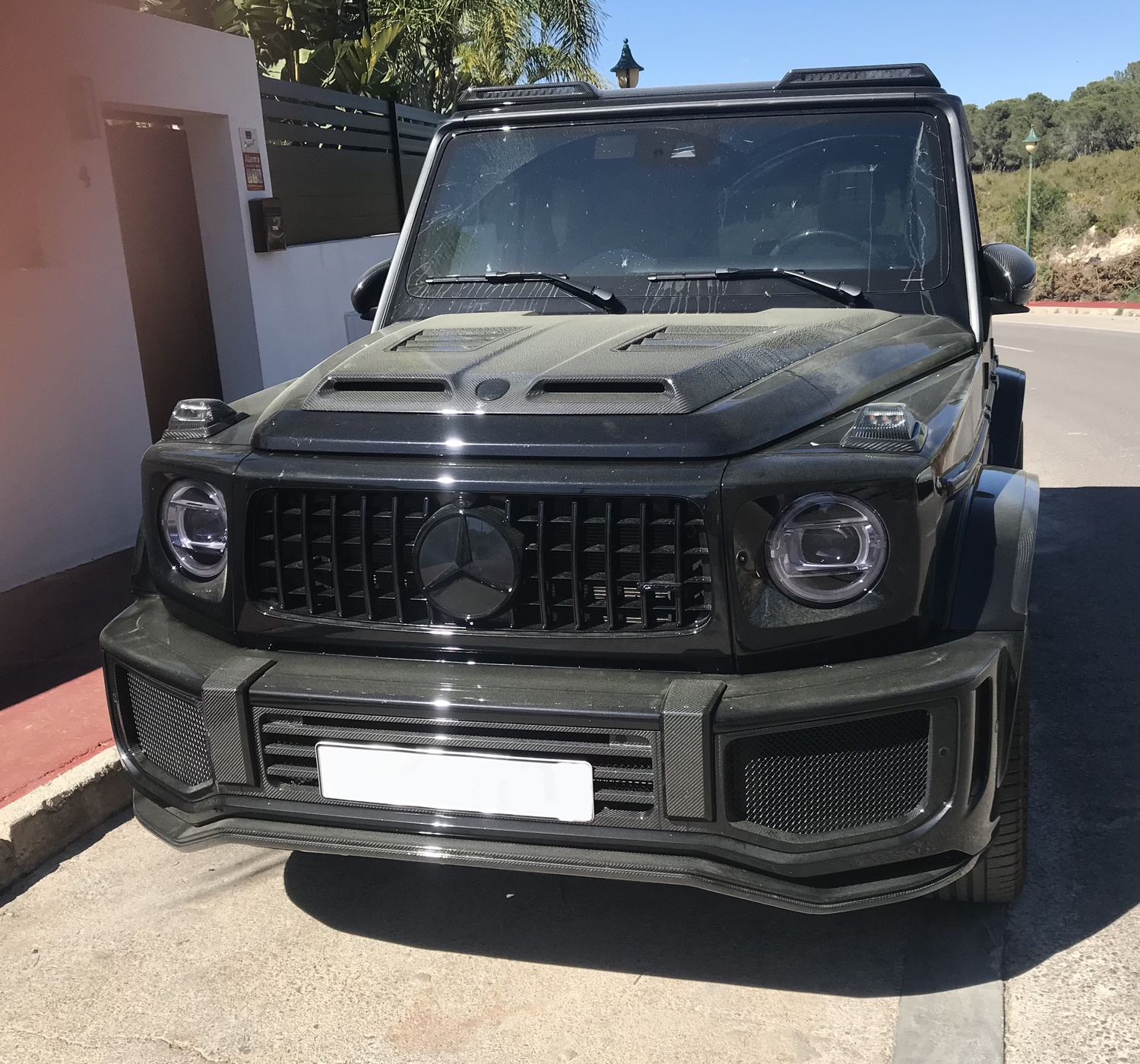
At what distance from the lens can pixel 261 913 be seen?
2.96 meters

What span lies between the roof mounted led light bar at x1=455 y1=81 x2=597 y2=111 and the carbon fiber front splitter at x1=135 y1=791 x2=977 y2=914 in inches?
101

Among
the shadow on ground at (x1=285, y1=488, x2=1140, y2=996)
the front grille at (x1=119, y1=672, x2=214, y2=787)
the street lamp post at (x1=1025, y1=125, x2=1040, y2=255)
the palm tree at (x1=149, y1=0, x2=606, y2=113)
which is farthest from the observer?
the street lamp post at (x1=1025, y1=125, x2=1040, y2=255)

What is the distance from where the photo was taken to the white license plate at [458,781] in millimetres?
2238

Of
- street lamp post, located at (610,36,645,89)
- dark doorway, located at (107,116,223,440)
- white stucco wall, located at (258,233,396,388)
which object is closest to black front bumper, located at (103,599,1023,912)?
dark doorway, located at (107,116,223,440)

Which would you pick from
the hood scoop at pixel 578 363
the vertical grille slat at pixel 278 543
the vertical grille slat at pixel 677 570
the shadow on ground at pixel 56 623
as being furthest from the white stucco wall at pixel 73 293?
the vertical grille slat at pixel 677 570

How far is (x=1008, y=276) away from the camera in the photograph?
333 cm

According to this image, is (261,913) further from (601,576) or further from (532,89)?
(532,89)

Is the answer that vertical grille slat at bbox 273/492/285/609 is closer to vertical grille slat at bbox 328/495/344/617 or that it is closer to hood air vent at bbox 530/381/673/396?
vertical grille slat at bbox 328/495/344/617

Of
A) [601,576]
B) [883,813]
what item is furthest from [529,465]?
[883,813]

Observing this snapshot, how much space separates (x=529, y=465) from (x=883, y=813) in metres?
0.96

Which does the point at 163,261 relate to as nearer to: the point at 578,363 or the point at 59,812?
the point at 59,812

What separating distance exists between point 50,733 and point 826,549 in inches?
110

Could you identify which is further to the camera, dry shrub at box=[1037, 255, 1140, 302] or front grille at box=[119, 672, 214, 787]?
dry shrub at box=[1037, 255, 1140, 302]

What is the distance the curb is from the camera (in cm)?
318
